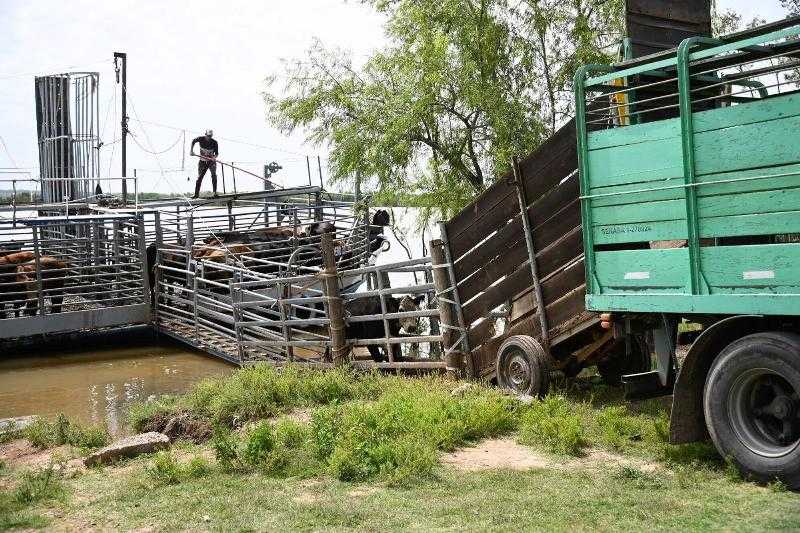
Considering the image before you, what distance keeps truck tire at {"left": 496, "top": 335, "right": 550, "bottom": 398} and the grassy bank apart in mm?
235

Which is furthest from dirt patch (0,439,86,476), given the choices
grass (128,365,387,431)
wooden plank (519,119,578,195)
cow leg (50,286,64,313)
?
cow leg (50,286,64,313)

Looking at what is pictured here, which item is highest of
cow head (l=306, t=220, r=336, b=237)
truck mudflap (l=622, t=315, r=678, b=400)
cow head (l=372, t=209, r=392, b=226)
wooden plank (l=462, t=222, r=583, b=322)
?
cow head (l=306, t=220, r=336, b=237)

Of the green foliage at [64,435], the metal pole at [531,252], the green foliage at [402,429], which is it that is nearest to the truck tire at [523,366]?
the metal pole at [531,252]

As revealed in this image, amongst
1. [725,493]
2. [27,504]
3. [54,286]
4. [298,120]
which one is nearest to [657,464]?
[725,493]

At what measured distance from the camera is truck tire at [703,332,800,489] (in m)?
5.64

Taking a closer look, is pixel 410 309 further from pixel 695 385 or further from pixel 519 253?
pixel 695 385

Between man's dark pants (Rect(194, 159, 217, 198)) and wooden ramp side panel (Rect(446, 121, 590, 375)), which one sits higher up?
man's dark pants (Rect(194, 159, 217, 198))

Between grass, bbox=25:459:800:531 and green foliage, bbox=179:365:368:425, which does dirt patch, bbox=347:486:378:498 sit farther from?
green foliage, bbox=179:365:368:425

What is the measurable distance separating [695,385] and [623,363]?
3323 mm

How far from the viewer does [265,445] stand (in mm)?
7426

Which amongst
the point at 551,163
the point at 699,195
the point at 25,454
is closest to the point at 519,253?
the point at 551,163

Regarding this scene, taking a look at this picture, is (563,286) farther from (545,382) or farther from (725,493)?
(725,493)

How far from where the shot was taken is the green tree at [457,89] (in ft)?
56.2

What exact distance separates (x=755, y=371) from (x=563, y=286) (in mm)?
3295
